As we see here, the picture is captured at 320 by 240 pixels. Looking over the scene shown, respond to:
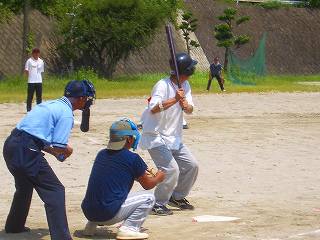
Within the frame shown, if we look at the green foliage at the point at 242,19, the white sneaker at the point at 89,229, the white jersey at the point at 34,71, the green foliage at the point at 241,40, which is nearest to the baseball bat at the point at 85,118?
the white sneaker at the point at 89,229

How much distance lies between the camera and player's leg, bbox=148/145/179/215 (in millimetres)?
9734

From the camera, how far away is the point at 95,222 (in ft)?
27.8

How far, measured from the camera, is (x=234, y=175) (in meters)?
12.9

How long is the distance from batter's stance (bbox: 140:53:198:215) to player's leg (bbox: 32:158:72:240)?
1.89 metres

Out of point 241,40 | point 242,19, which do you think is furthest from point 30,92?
point 242,19

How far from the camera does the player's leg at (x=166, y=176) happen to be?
973 centimetres

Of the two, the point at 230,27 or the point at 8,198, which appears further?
the point at 230,27

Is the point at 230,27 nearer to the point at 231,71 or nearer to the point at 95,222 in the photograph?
the point at 231,71

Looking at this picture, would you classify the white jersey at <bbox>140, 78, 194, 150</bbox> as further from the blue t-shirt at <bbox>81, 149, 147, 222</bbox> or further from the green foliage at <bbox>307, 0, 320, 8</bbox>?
the green foliage at <bbox>307, 0, 320, 8</bbox>

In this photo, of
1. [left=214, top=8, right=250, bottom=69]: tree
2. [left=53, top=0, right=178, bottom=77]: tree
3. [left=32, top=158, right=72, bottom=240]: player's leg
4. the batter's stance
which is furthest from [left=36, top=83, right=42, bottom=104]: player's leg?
[left=214, top=8, right=250, bottom=69]: tree

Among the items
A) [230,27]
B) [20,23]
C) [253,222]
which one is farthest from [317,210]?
[230,27]

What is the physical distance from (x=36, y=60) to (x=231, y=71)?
26267mm

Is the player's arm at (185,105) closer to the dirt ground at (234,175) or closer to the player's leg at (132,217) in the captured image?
the dirt ground at (234,175)

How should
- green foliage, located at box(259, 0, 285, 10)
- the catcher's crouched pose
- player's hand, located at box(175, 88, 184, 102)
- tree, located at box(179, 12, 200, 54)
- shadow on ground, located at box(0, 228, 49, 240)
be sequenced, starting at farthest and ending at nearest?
green foliage, located at box(259, 0, 285, 10), tree, located at box(179, 12, 200, 54), player's hand, located at box(175, 88, 184, 102), shadow on ground, located at box(0, 228, 49, 240), the catcher's crouched pose
